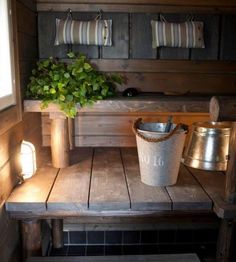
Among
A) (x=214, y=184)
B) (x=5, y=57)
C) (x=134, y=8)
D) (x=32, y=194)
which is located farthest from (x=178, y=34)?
(x=32, y=194)

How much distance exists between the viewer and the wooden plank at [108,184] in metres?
1.37

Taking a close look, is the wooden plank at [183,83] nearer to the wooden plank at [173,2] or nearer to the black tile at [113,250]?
the wooden plank at [173,2]

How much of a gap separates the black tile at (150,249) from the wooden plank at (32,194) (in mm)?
1002

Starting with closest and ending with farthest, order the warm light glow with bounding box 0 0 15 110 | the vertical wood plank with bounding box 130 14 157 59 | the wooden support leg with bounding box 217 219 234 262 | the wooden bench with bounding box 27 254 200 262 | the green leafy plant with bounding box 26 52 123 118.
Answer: the wooden bench with bounding box 27 254 200 262
the warm light glow with bounding box 0 0 15 110
the wooden support leg with bounding box 217 219 234 262
the green leafy plant with bounding box 26 52 123 118
the vertical wood plank with bounding box 130 14 157 59

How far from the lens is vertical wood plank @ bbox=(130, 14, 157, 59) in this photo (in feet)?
6.68

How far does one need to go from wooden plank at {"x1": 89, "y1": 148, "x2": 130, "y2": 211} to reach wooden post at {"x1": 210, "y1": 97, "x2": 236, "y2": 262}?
44 cm

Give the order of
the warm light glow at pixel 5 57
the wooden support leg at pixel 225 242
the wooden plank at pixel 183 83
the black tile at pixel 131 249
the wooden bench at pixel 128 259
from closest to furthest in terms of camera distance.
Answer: the wooden bench at pixel 128 259, the warm light glow at pixel 5 57, the wooden support leg at pixel 225 242, the wooden plank at pixel 183 83, the black tile at pixel 131 249

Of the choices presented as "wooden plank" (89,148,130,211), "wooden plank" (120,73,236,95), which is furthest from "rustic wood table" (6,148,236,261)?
"wooden plank" (120,73,236,95)

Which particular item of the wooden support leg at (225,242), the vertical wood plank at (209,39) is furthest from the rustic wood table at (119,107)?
the wooden support leg at (225,242)

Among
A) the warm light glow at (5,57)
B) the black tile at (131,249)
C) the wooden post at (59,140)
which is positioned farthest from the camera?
the black tile at (131,249)

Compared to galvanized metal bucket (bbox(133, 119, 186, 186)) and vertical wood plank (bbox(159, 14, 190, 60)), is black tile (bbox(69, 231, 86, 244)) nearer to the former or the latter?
galvanized metal bucket (bbox(133, 119, 186, 186))

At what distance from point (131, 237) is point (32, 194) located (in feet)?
3.68

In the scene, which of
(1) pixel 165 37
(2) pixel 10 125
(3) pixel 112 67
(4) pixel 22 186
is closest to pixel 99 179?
(4) pixel 22 186

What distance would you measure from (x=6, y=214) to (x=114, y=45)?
1.23 metres
